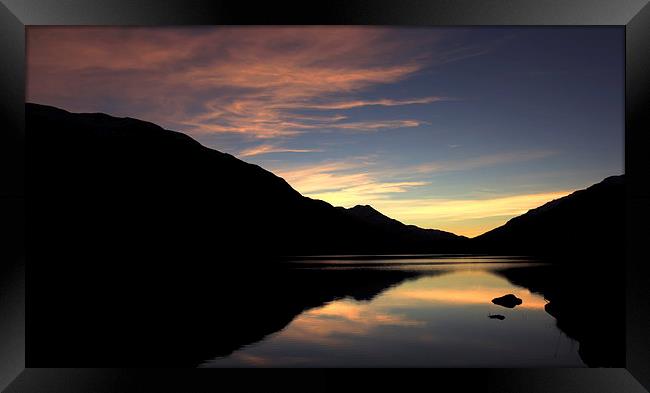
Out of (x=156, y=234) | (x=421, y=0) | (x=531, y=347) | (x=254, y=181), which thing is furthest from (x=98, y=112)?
(x=421, y=0)

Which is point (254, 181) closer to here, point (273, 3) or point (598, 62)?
point (598, 62)

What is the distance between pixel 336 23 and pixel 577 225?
4046 centimetres

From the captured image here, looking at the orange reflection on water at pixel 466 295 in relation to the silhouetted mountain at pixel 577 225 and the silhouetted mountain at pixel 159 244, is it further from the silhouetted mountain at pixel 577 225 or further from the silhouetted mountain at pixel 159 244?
the silhouetted mountain at pixel 577 225

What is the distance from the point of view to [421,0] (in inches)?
177

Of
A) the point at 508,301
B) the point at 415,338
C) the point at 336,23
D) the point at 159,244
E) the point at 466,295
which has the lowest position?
the point at 415,338

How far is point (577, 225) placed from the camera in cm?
4125

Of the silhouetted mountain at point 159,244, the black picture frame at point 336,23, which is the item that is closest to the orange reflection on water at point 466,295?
the silhouetted mountain at point 159,244

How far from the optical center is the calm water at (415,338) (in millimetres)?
11008

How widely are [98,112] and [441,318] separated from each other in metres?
62.1

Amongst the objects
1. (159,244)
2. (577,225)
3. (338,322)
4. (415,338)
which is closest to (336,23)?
(415,338)

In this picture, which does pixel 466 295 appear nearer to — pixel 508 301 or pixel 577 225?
pixel 508 301

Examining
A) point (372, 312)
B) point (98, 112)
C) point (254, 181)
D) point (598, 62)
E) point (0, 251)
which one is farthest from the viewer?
point (98, 112)

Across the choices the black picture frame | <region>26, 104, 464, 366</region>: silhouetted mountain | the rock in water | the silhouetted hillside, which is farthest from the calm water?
the silhouetted hillside

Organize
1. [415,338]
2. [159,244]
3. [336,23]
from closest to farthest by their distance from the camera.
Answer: [336,23], [415,338], [159,244]
